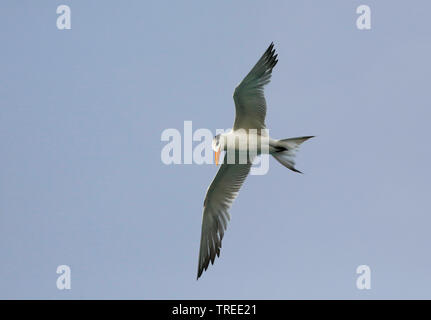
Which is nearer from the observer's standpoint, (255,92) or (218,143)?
(255,92)

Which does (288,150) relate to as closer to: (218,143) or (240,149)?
(240,149)

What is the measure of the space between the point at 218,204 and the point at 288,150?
2094 mm

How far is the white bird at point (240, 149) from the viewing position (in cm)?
1100

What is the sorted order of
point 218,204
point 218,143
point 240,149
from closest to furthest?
point 218,143
point 240,149
point 218,204

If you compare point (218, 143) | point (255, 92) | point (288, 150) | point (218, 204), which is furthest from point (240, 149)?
point (218, 204)

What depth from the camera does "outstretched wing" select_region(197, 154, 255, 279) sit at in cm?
1218

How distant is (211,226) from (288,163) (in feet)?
7.26

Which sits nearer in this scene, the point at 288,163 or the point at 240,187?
the point at 288,163

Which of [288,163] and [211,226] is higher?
[288,163]

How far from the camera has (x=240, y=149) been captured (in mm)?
11664

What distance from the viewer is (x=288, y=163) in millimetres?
11258

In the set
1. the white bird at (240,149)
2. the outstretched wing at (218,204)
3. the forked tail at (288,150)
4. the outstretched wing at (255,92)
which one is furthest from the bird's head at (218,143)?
the forked tail at (288,150)
